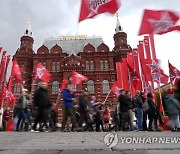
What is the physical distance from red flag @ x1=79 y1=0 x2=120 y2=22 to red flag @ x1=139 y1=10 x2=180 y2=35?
1115 millimetres

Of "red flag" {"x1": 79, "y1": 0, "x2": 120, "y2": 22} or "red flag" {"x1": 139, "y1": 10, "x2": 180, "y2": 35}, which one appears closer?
"red flag" {"x1": 79, "y1": 0, "x2": 120, "y2": 22}

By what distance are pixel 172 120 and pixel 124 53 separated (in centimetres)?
3755

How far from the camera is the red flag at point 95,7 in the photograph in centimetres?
648

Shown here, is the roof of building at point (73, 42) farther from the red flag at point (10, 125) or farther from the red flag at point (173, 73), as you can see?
the red flag at point (10, 125)

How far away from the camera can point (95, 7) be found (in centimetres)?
666

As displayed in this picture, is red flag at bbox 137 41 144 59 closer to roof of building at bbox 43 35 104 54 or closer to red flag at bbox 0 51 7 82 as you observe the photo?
red flag at bbox 0 51 7 82

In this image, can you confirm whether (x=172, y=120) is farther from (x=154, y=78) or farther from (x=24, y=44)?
(x=24, y=44)

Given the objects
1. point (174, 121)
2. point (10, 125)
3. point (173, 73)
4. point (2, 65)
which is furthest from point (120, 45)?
point (174, 121)

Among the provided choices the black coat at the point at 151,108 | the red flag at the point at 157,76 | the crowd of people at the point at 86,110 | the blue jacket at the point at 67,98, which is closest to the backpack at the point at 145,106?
the crowd of people at the point at 86,110

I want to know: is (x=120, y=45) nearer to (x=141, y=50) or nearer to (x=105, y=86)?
(x=105, y=86)

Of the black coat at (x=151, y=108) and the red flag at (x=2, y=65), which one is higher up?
the red flag at (x=2, y=65)

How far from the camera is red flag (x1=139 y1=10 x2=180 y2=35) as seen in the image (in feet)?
23.2

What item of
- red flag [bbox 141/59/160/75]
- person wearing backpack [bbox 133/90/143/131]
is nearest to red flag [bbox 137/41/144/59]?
red flag [bbox 141/59/160/75]

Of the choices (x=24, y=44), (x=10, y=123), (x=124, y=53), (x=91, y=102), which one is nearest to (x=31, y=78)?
(x=24, y=44)
